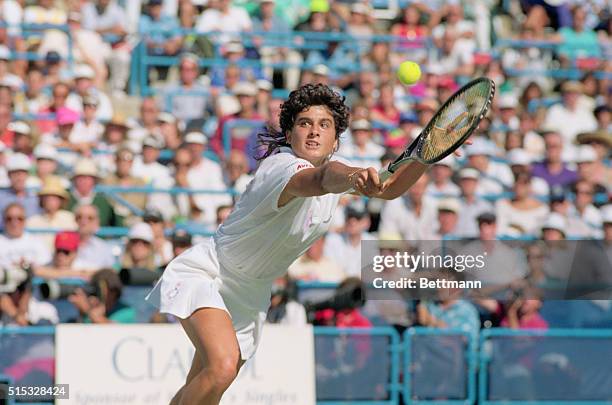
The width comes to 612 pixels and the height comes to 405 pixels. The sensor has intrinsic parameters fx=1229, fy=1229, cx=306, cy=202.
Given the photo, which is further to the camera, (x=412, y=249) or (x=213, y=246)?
(x=412, y=249)

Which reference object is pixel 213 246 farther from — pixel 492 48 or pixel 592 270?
pixel 492 48

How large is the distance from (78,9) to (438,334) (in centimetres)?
619

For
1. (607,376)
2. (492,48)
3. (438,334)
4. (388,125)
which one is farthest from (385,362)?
(492,48)

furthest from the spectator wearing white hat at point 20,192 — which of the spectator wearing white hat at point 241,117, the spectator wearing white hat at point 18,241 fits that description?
the spectator wearing white hat at point 241,117

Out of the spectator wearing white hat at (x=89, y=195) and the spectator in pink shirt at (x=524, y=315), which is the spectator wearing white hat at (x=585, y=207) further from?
the spectator wearing white hat at (x=89, y=195)

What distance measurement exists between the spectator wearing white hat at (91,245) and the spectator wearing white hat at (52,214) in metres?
0.22

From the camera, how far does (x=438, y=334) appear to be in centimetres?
786

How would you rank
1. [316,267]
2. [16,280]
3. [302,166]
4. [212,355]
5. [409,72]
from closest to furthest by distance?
[302,166] → [212,355] → [409,72] → [16,280] → [316,267]

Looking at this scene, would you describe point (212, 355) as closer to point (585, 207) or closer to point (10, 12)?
point (585, 207)

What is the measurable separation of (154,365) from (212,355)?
2.44 metres

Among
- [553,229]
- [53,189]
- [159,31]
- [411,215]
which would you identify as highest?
[159,31]

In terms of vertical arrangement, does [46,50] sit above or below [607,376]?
above

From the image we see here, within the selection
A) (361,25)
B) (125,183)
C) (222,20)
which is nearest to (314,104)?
(125,183)

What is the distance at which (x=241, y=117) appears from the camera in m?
11.0
